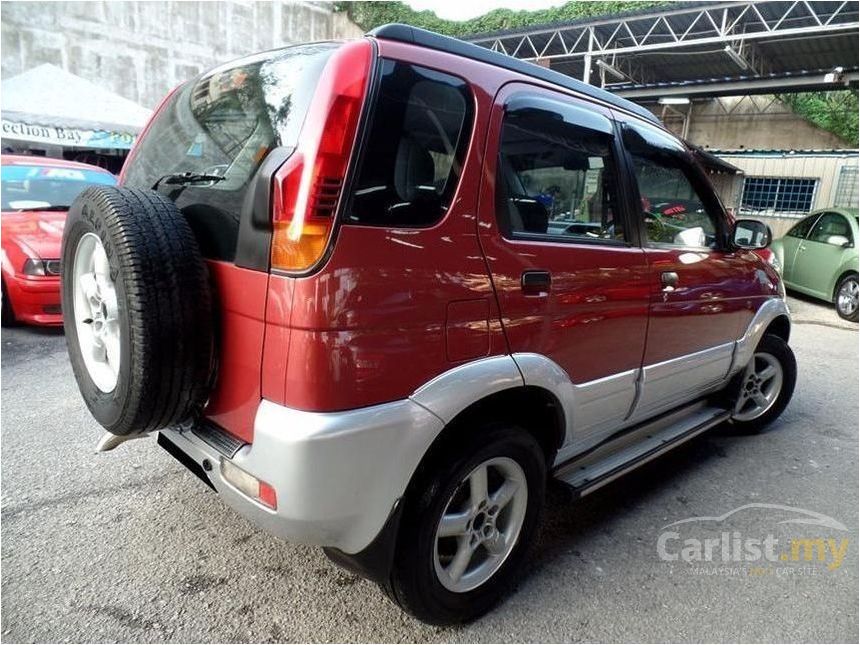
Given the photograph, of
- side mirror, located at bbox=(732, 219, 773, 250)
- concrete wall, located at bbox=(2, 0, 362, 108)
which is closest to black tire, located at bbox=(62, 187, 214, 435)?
side mirror, located at bbox=(732, 219, 773, 250)

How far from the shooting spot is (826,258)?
8.62m

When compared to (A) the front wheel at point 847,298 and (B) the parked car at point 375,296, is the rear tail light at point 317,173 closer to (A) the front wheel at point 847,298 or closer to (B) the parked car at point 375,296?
(B) the parked car at point 375,296

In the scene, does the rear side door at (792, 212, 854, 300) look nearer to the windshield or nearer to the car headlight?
the windshield

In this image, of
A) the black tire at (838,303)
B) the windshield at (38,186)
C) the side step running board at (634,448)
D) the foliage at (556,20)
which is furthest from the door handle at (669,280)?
the foliage at (556,20)

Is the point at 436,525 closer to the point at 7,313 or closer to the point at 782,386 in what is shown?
the point at 782,386

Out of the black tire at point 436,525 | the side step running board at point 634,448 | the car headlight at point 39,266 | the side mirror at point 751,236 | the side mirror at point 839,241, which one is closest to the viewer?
the black tire at point 436,525

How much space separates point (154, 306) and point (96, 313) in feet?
2.09

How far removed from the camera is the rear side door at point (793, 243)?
919 cm

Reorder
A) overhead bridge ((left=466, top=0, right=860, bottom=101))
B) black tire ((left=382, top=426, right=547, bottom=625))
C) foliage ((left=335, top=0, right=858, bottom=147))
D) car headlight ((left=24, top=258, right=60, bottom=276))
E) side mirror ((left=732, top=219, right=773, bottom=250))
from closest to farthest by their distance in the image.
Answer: black tire ((left=382, top=426, right=547, bottom=625)), side mirror ((left=732, top=219, right=773, bottom=250)), car headlight ((left=24, top=258, right=60, bottom=276)), overhead bridge ((left=466, top=0, right=860, bottom=101)), foliage ((left=335, top=0, right=858, bottom=147))

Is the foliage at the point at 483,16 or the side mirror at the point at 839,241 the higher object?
the foliage at the point at 483,16

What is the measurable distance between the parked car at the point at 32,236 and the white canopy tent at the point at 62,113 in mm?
4121

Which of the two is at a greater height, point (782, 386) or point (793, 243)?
point (793, 243)

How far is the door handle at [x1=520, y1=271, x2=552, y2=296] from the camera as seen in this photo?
192cm

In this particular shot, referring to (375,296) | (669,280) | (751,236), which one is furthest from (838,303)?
(375,296)
